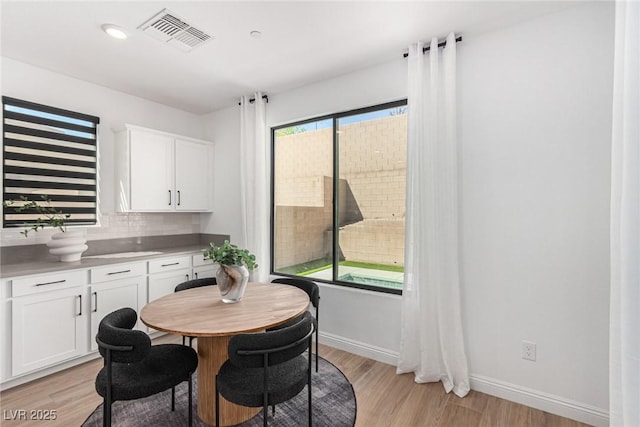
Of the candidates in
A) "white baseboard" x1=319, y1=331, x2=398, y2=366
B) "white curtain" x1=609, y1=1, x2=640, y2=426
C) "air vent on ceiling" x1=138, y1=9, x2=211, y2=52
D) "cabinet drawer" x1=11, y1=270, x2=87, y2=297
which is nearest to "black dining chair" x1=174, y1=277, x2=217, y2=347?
"cabinet drawer" x1=11, y1=270, x2=87, y2=297

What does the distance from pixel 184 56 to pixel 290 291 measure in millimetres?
2207

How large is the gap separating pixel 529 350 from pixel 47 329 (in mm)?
3758

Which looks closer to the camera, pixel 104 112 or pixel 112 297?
pixel 112 297

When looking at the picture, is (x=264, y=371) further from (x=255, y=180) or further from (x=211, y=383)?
(x=255, y=180)

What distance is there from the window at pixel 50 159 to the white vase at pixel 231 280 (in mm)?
2129

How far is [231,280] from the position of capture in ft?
7.10

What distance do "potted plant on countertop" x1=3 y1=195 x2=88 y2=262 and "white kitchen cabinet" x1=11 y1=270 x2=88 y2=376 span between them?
1.02 feet

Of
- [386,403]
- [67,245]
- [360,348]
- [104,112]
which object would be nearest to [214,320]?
[386,403]

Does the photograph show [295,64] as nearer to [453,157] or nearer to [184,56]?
[184,56]

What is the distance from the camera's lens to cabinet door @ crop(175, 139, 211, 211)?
12.7 ft

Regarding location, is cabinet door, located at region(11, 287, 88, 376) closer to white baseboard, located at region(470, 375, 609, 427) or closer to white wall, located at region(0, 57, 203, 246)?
white wall, located at region(0, 57, 203, 246)

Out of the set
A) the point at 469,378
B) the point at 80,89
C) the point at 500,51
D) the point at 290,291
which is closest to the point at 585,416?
the point at 469,378

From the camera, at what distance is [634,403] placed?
149cm

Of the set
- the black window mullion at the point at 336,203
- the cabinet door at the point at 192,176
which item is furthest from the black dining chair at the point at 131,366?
the cabinet door at the point at 192,176
